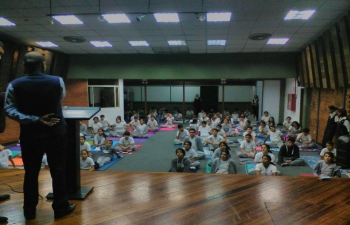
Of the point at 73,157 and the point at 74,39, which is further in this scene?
the point at 74,39

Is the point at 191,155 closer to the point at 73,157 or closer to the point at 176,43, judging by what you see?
the point at 73,157

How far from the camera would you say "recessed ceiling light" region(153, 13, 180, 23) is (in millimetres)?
5661

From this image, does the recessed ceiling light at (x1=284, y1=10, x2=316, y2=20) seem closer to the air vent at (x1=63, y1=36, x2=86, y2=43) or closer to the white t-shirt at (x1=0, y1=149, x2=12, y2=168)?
the air vent at (x1=63, y1=36, x2=86, y2=43)

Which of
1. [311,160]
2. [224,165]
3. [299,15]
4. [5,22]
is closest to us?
[224,165]

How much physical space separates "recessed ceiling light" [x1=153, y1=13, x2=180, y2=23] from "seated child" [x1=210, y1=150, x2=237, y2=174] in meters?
3.34

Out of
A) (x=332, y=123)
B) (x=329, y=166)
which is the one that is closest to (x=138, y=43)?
(x=332, y=123)

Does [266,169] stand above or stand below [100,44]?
below

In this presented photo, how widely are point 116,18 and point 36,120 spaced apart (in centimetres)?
489

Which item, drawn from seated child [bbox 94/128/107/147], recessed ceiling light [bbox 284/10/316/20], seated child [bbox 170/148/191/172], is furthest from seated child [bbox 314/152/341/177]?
seated child [bbox 94/128/107/147]

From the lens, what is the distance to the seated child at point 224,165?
484 centimetres

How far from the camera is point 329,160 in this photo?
4.65 m

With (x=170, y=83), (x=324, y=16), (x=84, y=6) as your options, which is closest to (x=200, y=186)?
(x=84, y=6)

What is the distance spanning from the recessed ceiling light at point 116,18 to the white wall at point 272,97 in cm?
927

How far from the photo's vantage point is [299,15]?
5574 millimetres
